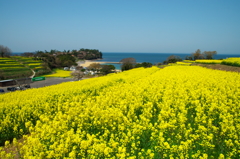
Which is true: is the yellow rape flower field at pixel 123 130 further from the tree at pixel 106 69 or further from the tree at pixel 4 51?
the tree at pixel 4 51

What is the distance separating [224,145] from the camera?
517cm

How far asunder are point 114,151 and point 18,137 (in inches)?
245

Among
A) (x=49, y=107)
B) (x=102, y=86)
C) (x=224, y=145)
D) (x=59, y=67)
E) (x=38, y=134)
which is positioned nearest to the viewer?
(x=224, y=145)

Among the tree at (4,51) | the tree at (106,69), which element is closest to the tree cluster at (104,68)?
the tree at (106,69)

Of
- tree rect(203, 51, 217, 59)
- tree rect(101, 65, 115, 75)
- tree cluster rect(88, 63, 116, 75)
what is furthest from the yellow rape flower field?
tree rect(203, 51, 217, 59)

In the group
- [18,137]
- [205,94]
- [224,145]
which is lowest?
[18,137]

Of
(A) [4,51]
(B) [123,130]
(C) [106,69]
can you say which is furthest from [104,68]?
(B) [123,130]

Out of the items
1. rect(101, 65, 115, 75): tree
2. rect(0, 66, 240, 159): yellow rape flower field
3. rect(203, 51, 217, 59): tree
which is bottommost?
rect(101, 65, 115, 75): tree

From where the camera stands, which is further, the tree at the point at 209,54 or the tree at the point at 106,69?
the tree at the point at 209,54

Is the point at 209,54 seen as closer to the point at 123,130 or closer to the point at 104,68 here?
the point at 104,68

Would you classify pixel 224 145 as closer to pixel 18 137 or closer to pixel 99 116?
pixel 99 116

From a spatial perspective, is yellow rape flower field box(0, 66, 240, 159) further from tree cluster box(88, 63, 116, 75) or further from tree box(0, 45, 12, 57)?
tree box(0, 45, 12, 57)

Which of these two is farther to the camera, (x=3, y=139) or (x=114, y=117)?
(x=3, y=139)

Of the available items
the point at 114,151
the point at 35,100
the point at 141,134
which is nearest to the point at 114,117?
the point at 141,134
